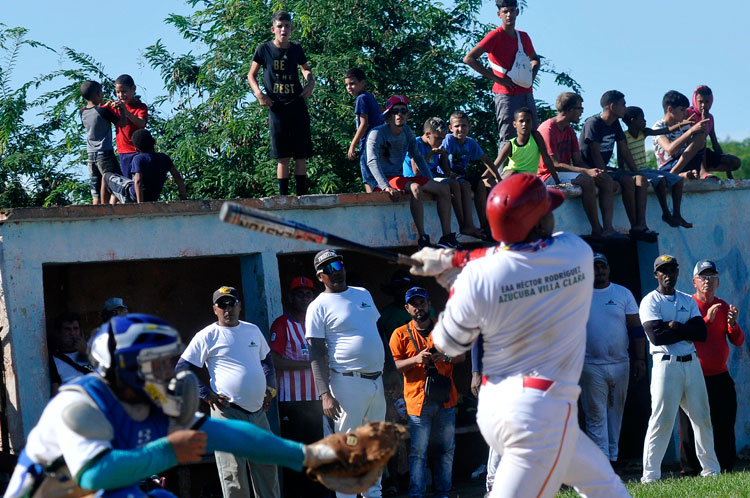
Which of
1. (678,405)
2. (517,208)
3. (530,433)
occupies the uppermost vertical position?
(517,208)

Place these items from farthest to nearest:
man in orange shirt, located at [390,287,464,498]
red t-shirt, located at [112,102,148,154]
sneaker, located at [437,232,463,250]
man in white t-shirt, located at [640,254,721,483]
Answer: red t-shirt, located at [112,102,148,154] < sneaker, located at [437,232,463,250] < man in white t-shirt, located at [640,254,721,483] < man in orange shirt, located at [390,287,464,498]

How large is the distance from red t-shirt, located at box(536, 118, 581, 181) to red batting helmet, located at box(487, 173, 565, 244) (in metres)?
6.12

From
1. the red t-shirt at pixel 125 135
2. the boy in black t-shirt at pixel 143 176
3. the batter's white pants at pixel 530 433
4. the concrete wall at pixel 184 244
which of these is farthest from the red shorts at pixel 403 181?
the batter's white pants at pixel 530 433

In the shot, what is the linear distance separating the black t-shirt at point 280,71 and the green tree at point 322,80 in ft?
16.3

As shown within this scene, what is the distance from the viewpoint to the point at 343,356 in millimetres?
8875

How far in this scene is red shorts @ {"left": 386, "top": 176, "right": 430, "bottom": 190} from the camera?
34.2 feet

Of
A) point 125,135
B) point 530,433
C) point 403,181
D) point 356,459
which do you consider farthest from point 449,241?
point 356,459

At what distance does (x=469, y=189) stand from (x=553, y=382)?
5.45 metres

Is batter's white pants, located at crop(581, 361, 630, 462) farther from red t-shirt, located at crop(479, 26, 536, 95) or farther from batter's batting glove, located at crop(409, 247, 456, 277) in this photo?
batter's batting glove, located at crop(409, 247, 456, 277)

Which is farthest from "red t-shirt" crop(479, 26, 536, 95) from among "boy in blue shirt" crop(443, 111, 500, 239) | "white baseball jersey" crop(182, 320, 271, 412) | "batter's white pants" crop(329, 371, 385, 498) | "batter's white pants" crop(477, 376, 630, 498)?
"batter's white pants" crop(477, 376, 630, 498)

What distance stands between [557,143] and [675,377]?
3021 millimetres

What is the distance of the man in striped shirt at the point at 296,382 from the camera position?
31.8 ft

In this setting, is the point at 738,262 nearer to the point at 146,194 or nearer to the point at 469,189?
the point at 469,189

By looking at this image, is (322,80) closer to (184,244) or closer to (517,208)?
(184,244)
